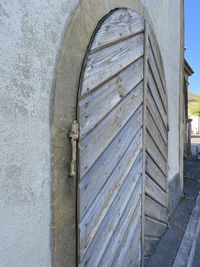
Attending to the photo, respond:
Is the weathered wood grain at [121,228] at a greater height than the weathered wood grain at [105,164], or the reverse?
the weathered wood grain at [105,164]

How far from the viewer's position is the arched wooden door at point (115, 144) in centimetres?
224

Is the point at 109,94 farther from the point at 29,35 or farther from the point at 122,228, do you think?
the point at 122,228

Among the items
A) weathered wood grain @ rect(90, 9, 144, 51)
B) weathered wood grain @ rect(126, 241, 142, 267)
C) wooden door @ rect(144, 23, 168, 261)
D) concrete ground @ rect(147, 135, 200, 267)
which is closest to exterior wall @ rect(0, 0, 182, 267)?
Result: weathered wood grain @ rect(90, 9, 144, 51)

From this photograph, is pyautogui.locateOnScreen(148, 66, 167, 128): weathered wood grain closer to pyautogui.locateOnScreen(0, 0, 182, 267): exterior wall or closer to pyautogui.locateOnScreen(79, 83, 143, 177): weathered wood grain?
pyautogui.locateOnScreen(79, 83, 143, 177): weathered wood grain

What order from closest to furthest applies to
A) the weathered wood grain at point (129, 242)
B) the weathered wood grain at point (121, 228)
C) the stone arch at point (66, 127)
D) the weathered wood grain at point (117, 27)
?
the stone arch at point (66, 127), the weathered wood grain at point (117, 27), the weathered wood grain at point (121, 228), the weathered wood grain at point (129, 242)

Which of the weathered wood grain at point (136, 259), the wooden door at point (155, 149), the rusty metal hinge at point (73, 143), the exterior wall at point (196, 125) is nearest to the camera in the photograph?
the rusty metal hinge at point (73, 143)

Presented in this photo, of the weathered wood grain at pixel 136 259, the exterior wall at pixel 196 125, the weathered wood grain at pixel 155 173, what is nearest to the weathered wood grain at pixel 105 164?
the weathered wood grain at pixel 155 173

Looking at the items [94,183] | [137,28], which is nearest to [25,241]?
[94,183]

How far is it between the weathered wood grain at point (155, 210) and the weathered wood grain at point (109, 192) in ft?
2.09

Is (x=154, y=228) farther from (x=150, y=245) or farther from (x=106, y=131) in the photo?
(x=106, y=131)

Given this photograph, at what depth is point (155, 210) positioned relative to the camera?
171 inches

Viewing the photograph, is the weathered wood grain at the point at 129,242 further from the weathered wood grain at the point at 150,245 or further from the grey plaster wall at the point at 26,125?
the grey plaster wall at the point at 26,125

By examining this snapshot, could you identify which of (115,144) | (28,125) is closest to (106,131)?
(115,144)

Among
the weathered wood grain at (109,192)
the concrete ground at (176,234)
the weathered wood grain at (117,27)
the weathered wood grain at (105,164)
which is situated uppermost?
the weathered wood grain at (117,27)
